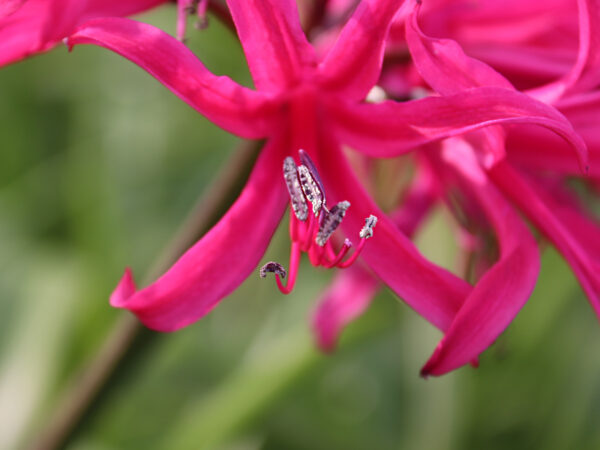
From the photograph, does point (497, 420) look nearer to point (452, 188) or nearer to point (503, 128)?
point (452, 188)

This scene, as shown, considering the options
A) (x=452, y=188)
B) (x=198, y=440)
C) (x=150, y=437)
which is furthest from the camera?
(x=150, y=437)

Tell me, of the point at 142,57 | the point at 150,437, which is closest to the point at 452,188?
the point at 142,57

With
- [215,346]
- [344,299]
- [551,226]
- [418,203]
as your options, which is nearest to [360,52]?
[551,226]

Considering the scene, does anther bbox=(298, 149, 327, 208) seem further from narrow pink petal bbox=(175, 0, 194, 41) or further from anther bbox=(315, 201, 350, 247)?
narrow pink petal bbox=(175, 0, 194, 41)

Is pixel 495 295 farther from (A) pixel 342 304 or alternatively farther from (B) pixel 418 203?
(A) pixel 342 304

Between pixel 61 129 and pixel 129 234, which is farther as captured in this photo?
pixel 61 129

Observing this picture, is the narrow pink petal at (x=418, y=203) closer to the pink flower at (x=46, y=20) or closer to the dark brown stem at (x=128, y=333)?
the dark brown stem at (x=128, y=333)
